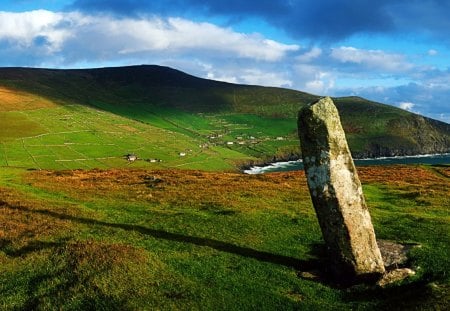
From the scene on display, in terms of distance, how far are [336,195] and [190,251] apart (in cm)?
862

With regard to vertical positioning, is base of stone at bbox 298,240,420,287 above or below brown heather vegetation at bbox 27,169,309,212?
above

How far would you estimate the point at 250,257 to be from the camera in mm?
24703

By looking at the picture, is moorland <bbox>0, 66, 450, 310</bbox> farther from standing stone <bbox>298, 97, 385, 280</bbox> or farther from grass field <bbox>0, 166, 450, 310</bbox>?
standing stone <bbox>298, 97, 385, 280</bbox>

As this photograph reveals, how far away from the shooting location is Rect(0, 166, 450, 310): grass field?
61.4 feet

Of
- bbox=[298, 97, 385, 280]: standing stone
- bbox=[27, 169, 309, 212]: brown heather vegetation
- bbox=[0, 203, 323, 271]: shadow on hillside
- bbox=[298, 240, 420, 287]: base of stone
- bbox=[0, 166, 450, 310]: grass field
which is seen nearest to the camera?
bbox=[0, 166, 450, 310]: grass field

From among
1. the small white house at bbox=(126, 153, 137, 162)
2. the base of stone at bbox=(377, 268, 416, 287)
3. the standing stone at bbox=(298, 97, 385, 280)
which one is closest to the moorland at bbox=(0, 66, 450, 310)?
the base of stone at bbox=(377, 268, 416, 287)

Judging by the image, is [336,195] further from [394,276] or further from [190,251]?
[190,251]

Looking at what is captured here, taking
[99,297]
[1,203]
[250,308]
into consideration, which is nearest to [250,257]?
[250,308]

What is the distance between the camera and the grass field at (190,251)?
1872cm

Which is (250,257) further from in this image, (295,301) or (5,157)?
(5,157)

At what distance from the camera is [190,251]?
25.3 m

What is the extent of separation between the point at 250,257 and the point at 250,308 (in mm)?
6672

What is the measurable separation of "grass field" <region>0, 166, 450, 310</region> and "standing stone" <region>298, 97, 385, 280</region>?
1526mm

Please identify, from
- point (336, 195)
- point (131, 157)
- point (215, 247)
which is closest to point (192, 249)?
point (215, 247)
